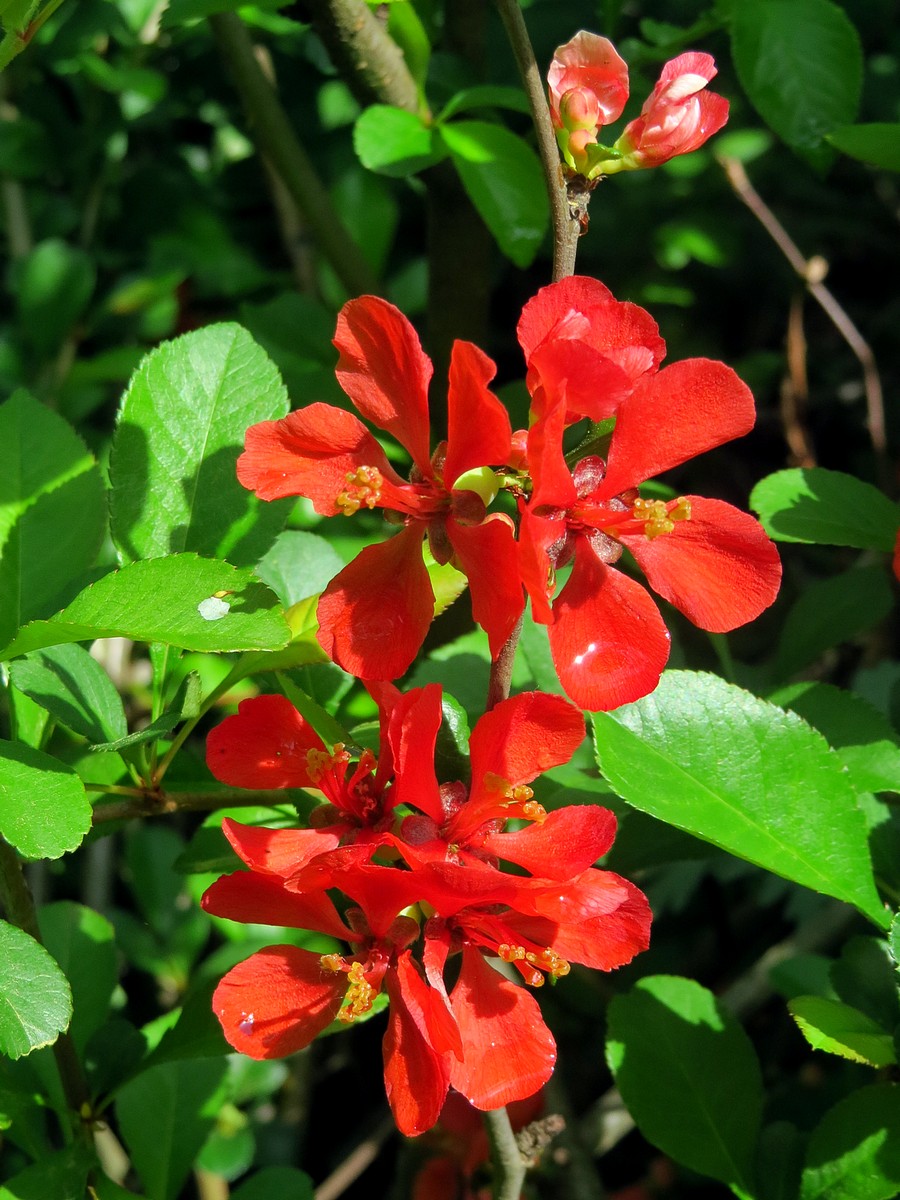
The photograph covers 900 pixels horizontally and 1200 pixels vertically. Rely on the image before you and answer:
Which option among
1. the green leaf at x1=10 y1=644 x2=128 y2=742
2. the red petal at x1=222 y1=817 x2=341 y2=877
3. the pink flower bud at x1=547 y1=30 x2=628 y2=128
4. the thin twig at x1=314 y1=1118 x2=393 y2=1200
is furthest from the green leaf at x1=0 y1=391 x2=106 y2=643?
the thin twig at x1=314 y1=1118 x2=393 y2=1200

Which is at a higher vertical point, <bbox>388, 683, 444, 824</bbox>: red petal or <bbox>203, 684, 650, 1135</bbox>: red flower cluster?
<bbox>388, 683, 444, 824</bbox>: red petal

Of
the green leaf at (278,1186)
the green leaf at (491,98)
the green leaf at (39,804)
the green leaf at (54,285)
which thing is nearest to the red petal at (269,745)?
the green leaf at (39,804)

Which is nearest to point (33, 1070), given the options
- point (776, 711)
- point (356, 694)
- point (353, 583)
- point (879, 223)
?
point (356, 694)

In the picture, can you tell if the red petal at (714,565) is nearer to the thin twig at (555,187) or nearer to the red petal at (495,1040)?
the thin twig at (555,187)

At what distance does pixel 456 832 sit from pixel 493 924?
0.06 meters

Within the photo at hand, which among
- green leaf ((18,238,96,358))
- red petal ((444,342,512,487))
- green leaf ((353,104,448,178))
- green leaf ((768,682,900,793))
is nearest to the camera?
red petal ((444,342,512,487))

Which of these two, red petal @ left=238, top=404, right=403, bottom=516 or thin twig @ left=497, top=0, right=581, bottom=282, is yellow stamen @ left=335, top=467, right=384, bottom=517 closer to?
red petal @ left=238, top=404, right=403, bottom=516

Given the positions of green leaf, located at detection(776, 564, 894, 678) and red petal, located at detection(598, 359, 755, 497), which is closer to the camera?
red petal, located at detection(598, 359, 755, 497)

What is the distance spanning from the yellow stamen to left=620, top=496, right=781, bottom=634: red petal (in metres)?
0.18

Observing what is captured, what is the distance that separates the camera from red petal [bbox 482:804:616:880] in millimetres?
759

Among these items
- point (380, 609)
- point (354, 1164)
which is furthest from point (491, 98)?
point (354, 1164)

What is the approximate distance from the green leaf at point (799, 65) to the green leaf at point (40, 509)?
2.53 feet

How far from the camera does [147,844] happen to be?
164cm

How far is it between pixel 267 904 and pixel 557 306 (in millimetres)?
437
